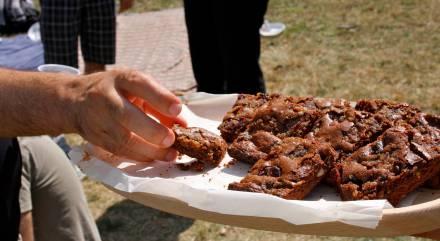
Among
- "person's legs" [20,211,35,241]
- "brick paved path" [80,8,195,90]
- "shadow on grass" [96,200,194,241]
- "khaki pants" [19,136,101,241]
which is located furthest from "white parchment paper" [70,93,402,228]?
"brick paved path" [80,8,195,90]

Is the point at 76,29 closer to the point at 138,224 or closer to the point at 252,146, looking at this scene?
the point at 138,224

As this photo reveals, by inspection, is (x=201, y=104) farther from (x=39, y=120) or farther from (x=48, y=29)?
(x=48, y=29)

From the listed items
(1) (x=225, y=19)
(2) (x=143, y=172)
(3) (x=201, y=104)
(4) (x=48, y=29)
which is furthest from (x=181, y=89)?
(2) (x=143, y=172)

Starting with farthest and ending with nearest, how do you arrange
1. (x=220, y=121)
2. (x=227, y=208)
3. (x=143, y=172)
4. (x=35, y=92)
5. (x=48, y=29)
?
1. (x=48, y=29)
2. (x=220, y=121)
3. (x=143, y=172)
4. (x=35, y=92)
5. (x=227, y=208)

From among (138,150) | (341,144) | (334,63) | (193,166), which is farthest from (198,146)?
(334,63)

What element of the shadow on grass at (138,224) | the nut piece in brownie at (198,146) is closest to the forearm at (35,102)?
the nut piece in brownie at (198,146)

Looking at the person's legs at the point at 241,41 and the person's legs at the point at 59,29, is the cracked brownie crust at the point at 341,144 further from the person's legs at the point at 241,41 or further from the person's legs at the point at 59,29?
the person's legs at the point at 59,29
